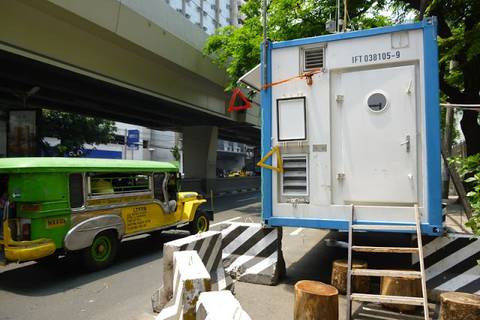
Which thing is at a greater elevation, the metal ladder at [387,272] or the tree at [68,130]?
the tree at [68,130]

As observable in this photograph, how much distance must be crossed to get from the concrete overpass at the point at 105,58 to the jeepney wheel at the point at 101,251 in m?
5.78

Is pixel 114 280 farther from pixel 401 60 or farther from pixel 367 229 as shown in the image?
pixel 401 60

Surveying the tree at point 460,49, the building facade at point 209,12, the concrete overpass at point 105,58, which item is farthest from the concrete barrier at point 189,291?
the building facade at point 209,12

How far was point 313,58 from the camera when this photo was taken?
5883mm

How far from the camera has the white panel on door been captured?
232 inches

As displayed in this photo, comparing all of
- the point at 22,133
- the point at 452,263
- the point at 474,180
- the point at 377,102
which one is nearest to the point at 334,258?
the point at 452,263

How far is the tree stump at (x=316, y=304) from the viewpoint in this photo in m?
4.50

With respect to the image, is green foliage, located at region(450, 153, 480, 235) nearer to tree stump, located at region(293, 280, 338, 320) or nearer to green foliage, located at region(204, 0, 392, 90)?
tree stump, located at region(293, 280, 338, 320)

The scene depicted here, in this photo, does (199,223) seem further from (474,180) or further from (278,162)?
(474,180)

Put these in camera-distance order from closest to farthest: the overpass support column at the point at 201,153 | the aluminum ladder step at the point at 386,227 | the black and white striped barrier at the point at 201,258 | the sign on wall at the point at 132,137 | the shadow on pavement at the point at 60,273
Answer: the black and white striped barrier at the point at 201,258
the aluminum ladder step at the point at 386,227
the shadow on pavement at the point at 60,273
the overpass support column at the point at 201,153
the sign on wall at the point at 132,137

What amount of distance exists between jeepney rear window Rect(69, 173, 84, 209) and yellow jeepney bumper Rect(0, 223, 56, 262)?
0.78 meters

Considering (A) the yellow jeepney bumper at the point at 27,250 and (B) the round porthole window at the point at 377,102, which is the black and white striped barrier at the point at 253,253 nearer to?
(B) the round porthole window at the point at 377,102

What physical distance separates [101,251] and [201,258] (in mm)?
2980

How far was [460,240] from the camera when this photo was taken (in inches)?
215
